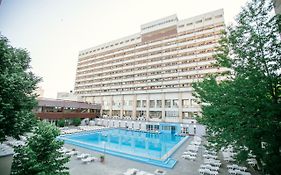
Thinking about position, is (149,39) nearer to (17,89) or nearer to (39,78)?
(39,78)

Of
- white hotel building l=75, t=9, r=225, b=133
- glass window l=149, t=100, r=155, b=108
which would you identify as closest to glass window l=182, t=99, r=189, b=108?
white hotel building l=75, t=9, r=225, b=133

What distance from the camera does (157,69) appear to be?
44.1 m

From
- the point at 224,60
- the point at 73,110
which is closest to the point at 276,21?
the point at 224,60

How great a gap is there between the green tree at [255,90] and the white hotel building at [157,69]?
89.3ft

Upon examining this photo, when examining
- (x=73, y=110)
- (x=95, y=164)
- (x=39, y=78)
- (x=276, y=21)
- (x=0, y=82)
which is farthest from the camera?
(x=73, y=110)

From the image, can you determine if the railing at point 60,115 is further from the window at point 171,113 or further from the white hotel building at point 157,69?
the window at point 171,113

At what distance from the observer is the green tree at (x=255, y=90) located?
6.54 m

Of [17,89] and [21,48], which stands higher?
[21,48]

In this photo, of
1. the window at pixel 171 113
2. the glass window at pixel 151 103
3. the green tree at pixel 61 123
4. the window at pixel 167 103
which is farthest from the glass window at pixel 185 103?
the green tree at pixel 61 123

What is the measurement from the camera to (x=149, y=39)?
48.3 meters

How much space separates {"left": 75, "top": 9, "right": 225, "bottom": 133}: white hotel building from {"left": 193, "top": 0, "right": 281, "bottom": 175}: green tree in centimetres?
2721

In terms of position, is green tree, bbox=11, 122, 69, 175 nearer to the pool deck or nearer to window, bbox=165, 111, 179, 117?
the pool deck

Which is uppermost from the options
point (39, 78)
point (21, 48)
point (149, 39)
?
point (149, 39)

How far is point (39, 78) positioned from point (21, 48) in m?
2.22
